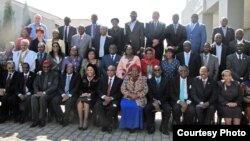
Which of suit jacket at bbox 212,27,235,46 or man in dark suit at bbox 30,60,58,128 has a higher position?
suit jacket at bbox 212,27,235,46

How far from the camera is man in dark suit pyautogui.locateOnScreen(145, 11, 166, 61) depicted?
32.8ft

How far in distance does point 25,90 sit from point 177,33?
Result: 4202 mm

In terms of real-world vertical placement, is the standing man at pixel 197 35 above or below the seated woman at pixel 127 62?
above

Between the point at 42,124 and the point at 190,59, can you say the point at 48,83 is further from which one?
the point at 190,59

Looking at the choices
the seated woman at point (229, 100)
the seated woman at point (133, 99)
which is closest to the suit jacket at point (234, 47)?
the seated woman at point (229, 100)

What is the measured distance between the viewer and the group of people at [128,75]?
820 centimetres

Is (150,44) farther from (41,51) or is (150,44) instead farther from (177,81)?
(41,51)

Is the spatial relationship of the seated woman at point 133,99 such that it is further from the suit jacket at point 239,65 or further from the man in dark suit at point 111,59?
the suit jacket at point 239,65

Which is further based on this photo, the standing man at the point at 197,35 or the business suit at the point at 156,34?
the business suit at the point at 156,34

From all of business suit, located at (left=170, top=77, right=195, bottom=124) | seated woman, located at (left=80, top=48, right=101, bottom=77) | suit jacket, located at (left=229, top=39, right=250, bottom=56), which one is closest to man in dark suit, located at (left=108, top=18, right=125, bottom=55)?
seated woman, located at (left=80, top=48, right=101, bottom=77)

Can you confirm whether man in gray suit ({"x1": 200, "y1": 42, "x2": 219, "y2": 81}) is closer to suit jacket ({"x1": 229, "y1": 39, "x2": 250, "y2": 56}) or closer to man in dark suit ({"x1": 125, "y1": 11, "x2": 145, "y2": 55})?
suit jacket ({"x1": 229, "y1": 39, "x2": 250, "y2": 56})

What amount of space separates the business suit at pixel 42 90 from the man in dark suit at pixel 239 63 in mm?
4305

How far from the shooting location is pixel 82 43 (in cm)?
988

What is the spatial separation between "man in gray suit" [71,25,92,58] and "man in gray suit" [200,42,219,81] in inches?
120
